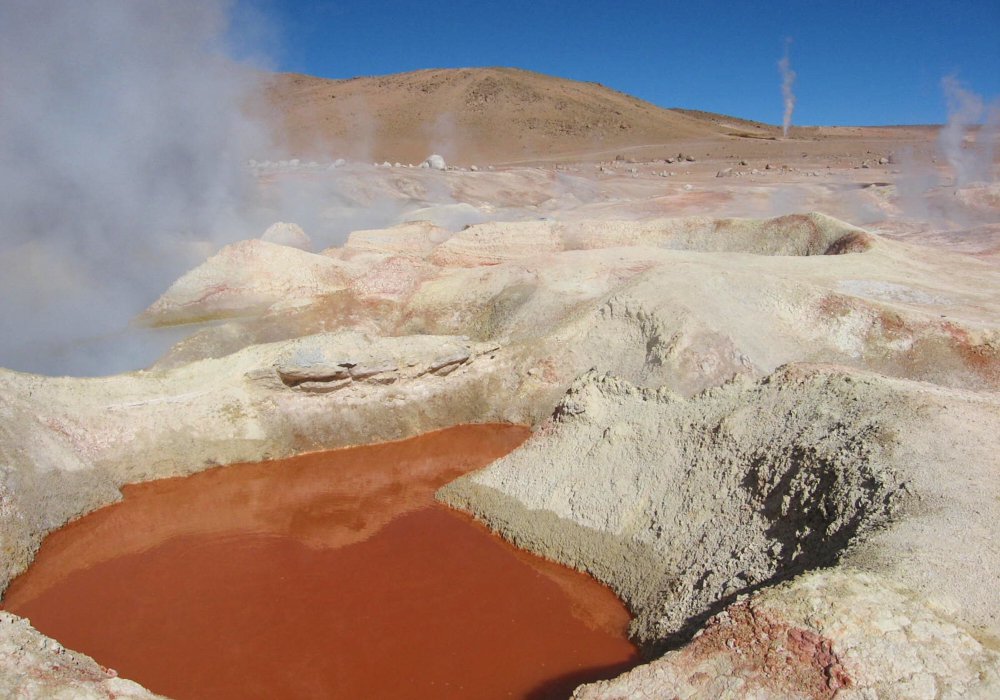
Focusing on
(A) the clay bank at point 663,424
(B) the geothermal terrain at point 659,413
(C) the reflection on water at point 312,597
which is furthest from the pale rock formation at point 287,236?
(C) the reflection on water at point 312,597

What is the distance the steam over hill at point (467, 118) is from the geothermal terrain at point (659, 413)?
102ft

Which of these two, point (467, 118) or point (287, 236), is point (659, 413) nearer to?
point (287, 236)

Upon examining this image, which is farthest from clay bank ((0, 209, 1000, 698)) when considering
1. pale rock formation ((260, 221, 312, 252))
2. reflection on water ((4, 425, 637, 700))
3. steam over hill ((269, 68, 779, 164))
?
steam over hill ((269, 68, 779, 164))

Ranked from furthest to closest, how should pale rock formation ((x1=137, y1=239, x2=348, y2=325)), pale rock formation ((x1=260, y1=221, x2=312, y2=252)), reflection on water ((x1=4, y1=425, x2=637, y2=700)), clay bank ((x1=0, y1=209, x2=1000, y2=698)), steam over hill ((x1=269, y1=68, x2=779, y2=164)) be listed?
steam over hill ((x1=269, y1=68, x2=779, y2=164)) < pale rock formation ((x1=260, y1=221, x2=312, y2=252)) < pale rock formation ((x1=137, y1=239, x2=348, y2=325)) < reflection on water ((x1=4, y1=425, x2=637, y2=700)) < clay bank ((x1=0, y1=209, x2=1000, y2=698))

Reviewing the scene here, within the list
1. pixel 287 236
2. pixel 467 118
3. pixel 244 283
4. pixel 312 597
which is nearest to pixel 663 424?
pixel 312 597

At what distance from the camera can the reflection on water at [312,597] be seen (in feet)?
17.2

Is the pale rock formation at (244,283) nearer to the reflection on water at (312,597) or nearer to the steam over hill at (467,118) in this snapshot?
the reflection on water at (312,597)

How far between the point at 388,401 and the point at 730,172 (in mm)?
29371

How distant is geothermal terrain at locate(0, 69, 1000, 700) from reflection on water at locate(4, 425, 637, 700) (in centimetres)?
38

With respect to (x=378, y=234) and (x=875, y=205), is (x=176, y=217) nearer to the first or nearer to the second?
(x=378, y=234)

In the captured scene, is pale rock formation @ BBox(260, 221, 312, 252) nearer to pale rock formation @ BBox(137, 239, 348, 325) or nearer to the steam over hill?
pale rock formation @ BBox(137, 239, 348, 325)

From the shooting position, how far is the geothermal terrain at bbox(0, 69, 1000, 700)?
4.27 m

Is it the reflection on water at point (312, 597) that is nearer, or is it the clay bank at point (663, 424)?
the clay bank at point (663, 424)

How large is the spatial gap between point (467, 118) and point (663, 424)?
5302 centimetres
